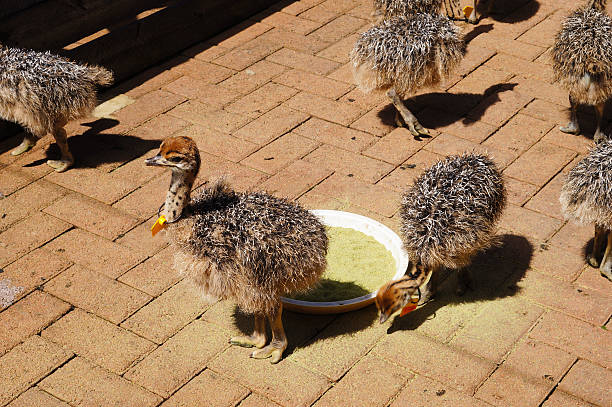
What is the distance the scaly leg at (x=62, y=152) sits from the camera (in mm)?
8531

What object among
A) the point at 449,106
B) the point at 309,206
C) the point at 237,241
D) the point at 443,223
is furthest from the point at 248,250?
the point at 449,106

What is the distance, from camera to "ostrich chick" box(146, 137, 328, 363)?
5664 millimetres

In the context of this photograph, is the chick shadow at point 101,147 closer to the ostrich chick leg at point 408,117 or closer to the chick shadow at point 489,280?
the ostrich chick leg at point 408,117

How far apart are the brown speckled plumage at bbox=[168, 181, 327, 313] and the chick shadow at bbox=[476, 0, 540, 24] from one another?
6608mm

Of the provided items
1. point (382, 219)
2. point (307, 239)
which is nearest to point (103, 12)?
point (382, 219)

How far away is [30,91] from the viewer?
26.5 feet

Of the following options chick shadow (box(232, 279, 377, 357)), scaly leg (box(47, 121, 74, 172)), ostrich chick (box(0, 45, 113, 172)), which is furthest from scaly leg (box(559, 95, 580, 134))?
scaly leg (box(47, 121, 74, 172))

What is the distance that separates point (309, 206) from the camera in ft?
26.2

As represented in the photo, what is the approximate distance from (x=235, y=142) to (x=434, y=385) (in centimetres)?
397

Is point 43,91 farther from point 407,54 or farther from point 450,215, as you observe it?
Answer: point 450,215

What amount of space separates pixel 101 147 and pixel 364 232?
3.35 metres

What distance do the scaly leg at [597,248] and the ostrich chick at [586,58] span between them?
1866mm

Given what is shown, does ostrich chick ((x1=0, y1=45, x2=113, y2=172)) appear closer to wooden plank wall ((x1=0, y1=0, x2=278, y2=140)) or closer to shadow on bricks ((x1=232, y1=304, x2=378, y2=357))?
wooden plank wall ((x1=0, y1=0, x2=278, y2=140))

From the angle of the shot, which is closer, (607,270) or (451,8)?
(607,270)
